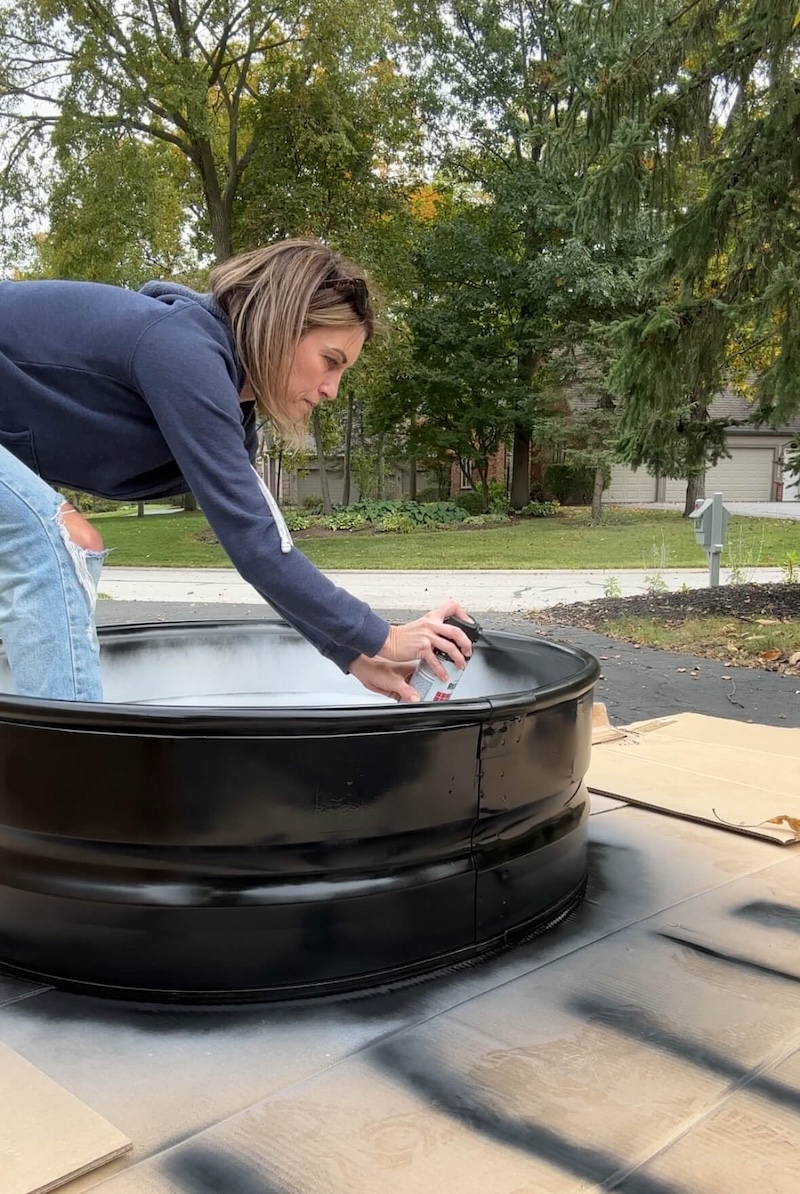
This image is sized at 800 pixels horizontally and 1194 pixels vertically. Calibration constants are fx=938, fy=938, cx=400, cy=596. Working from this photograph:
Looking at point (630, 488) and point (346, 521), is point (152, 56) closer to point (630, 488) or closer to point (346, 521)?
point (346, 521)

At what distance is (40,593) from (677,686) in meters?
4.12

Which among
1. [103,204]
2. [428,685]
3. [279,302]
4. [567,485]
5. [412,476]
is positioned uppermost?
[103,204]

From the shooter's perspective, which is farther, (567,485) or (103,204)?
(567,485)

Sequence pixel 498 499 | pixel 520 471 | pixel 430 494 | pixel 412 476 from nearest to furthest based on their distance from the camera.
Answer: pixel 520 471, pixel 498 499, pixel 412 476, pixel 430 494

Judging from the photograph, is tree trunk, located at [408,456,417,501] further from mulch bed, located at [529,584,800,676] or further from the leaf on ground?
the leaf on ground

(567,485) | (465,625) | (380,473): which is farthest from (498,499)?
(465,625)

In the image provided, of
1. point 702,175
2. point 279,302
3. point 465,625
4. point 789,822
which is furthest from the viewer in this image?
point 702,175

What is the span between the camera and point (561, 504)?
80.6 ft

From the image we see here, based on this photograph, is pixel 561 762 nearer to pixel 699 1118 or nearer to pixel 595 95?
pixel 699 1118

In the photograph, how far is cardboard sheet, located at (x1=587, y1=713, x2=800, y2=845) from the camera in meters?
2.42

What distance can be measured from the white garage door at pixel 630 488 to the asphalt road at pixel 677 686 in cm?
2375

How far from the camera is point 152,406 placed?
62.4 inches

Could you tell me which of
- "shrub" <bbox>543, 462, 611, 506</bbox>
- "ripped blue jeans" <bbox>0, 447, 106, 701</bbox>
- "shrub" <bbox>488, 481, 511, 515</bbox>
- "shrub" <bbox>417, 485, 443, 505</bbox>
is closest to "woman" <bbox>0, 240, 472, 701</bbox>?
"ripped blue jeans" <bbox>0, 447, 106, 701</bbox>

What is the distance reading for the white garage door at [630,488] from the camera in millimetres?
29895
